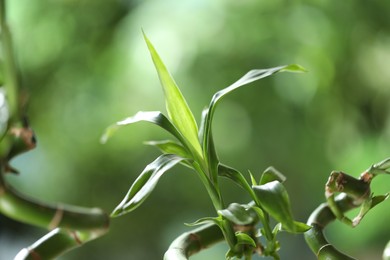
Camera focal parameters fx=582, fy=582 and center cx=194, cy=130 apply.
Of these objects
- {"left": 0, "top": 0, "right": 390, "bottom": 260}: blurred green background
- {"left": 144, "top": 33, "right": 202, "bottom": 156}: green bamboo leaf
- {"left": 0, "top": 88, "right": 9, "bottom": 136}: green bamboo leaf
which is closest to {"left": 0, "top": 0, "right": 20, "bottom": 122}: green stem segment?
{"left": 0, "top": 88, "right": 9, "bottom": 136}: green bamboo leaf

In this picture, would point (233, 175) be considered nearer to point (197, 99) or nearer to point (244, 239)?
point (244, 239)

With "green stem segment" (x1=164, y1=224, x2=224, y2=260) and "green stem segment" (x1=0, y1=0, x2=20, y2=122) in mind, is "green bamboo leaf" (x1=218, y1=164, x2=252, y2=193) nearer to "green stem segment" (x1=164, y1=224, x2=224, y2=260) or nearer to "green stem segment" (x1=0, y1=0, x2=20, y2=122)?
"green stem segment" (x1=164, y1=224, x2=224, y2=260)

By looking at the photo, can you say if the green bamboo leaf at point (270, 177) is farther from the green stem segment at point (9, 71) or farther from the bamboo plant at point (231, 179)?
the green stem segment at point (9, 71)

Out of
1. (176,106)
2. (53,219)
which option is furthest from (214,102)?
(53,219)

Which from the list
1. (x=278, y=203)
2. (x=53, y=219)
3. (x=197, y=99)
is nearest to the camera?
(x=278, y=203)

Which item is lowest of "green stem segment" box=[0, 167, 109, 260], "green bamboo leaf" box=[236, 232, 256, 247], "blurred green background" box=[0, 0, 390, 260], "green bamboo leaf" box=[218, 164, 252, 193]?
"blurred green background" box=[0, 0, 390, 260]

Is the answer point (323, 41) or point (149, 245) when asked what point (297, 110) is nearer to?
point (323, 41)
